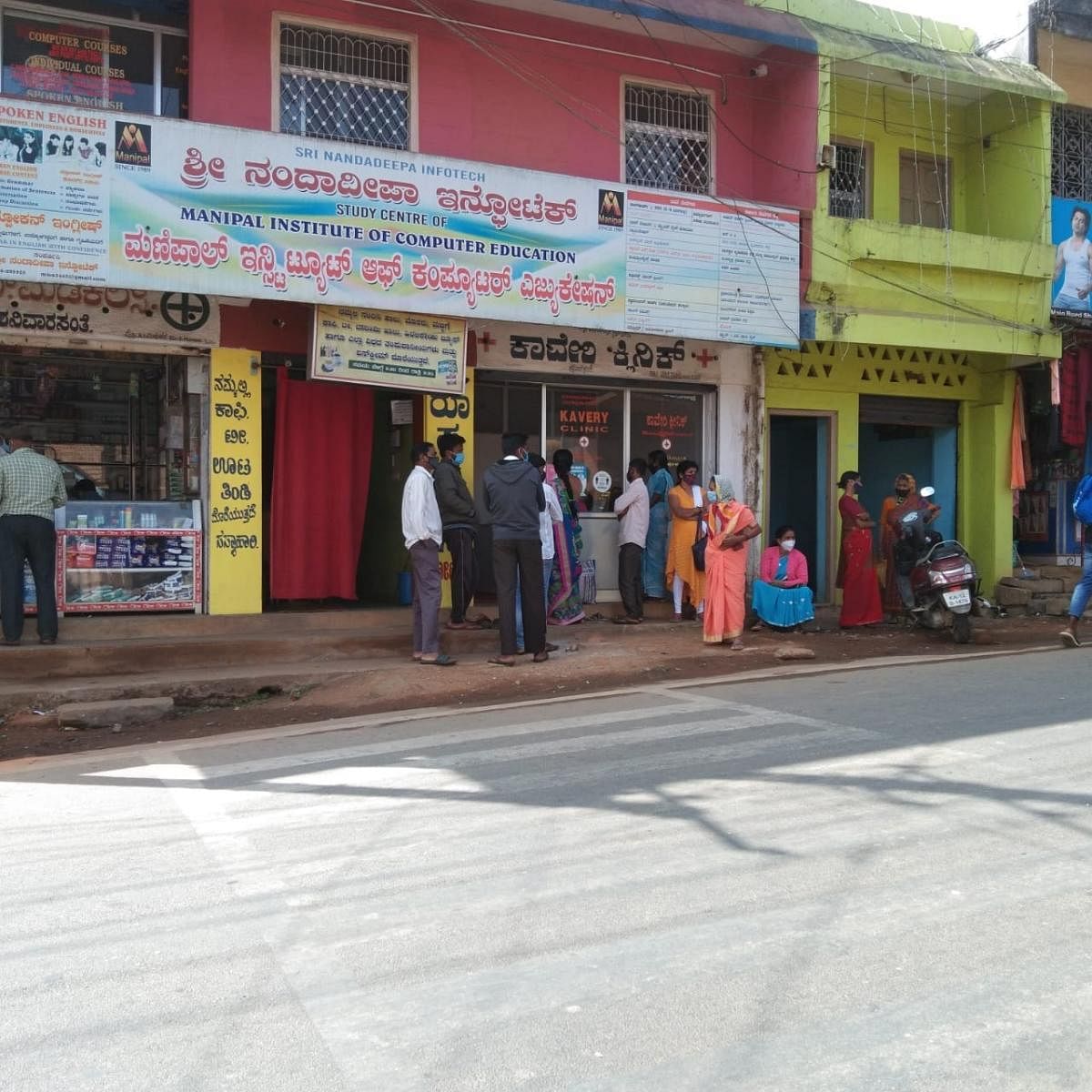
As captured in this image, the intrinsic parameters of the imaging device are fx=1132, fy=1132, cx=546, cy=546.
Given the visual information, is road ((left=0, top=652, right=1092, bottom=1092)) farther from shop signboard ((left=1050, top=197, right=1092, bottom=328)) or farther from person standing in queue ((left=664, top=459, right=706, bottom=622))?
shop signboard ((left=1050, top=197, right=1092, bottom=328))

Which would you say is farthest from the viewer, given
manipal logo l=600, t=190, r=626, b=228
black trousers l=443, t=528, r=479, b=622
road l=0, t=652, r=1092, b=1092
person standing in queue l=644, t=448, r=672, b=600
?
person standing in queue l=644, t=448, r=672, b=600

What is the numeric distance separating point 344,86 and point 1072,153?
9531 millimetres

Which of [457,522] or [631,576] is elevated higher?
[457,522]

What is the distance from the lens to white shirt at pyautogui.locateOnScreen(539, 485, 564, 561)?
36.6ft

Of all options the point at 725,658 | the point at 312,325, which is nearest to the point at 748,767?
the point at 725,658

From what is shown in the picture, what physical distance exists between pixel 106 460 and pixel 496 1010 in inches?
367

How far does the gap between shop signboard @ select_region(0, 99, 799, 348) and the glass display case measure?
2.27m

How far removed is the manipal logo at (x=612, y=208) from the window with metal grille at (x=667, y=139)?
4.13ft

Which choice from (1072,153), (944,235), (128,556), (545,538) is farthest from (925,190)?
(128,556)

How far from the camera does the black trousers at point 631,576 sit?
40.1 ft

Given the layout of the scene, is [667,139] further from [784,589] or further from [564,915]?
[564,915]

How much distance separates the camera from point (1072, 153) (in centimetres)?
1477

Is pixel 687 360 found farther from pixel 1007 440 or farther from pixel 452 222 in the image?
pixel 1007 440

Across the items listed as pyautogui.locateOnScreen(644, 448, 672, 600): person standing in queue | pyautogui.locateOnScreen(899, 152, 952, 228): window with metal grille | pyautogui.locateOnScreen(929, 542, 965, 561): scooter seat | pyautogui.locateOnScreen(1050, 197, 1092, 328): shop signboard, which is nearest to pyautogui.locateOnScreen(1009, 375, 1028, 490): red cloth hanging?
pyautogui.locateOnScreen(1050, 197, 1092, 328): shop signboard
